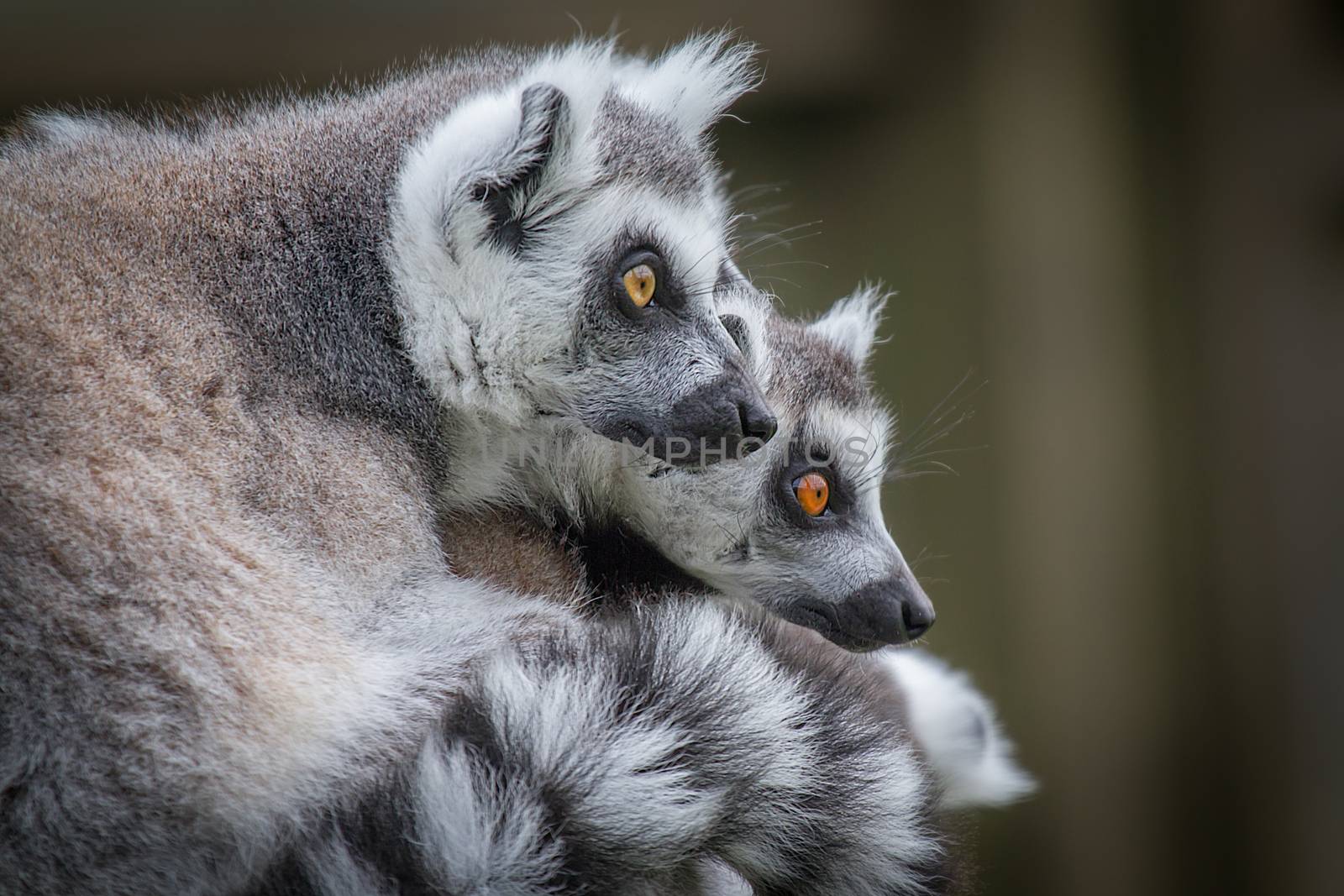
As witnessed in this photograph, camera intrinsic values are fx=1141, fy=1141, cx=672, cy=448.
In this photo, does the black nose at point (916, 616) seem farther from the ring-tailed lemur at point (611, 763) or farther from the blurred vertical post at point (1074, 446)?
the blurred vertical post at point (1074, 446)

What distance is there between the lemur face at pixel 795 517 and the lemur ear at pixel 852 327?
0.16 metres

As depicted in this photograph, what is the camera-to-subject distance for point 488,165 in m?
1.42

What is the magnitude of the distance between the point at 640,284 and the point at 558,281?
119 millimetres

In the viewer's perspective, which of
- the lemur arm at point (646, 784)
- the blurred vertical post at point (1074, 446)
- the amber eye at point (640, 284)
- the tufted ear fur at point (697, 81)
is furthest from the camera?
the blurred vertical post at point (1074, 446)

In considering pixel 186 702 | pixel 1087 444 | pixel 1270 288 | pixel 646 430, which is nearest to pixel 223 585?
pixel 186 702

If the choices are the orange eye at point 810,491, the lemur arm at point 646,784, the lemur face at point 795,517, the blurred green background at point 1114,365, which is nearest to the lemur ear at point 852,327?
the lemur face at point 795,517

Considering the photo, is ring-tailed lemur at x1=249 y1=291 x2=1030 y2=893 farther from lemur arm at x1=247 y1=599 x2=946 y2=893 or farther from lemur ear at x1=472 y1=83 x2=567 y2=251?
lemur ear at x1=472 y1=83 x2=567 y2=251

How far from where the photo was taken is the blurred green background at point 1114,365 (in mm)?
2715

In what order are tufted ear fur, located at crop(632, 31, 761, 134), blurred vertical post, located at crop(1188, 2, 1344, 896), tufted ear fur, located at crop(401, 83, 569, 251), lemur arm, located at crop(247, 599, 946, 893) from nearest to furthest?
lemur arm, located at crop(247, 599, 946, 893)
tufted ear fur, located at crop(401, 83, 569, 251)
tufted ear fur, located at crop(632, 31, 761, 134)
blurred vertical post, located at crop(1188, 2, 1344, 896)

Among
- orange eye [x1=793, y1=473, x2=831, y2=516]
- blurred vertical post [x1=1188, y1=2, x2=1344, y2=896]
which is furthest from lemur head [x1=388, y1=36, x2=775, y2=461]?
blurred vertical post [x1=1188, y1=2, x2=1344, y2=896]

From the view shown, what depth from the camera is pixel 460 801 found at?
101 centimetres

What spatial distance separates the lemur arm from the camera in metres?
1.01

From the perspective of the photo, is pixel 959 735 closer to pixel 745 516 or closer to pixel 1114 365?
pixel 745 516

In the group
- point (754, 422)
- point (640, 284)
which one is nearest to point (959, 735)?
point (754, 422)
